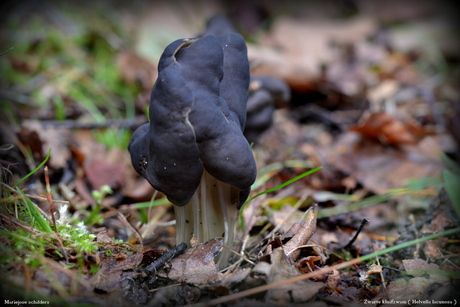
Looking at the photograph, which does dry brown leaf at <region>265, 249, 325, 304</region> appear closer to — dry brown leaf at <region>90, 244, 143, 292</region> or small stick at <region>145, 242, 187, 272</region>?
small stick at <region>145, 242, 187, 272</region>

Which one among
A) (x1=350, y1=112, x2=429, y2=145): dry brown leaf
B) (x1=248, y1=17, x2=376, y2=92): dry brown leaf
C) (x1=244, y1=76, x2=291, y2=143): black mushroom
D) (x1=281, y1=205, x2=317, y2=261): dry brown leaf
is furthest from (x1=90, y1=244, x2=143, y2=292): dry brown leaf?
(x1=248, y1=17, x2=376, y2=92): dry brown leaf

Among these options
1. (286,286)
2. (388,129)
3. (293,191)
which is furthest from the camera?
(388,129)

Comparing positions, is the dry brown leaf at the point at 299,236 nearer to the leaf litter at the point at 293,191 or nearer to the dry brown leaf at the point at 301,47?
the leaf litter at the point at 293,191

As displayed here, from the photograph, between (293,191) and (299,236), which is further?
(293,191)

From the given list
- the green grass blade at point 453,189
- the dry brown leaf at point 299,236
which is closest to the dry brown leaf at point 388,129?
the green grass blade at point 453,189

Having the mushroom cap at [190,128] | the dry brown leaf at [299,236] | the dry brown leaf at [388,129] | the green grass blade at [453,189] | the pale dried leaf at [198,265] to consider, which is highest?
the mushroom cap at [190,128]

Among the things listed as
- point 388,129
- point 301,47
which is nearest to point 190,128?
point 388,129

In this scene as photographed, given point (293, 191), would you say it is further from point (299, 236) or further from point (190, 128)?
point (190, 128)
